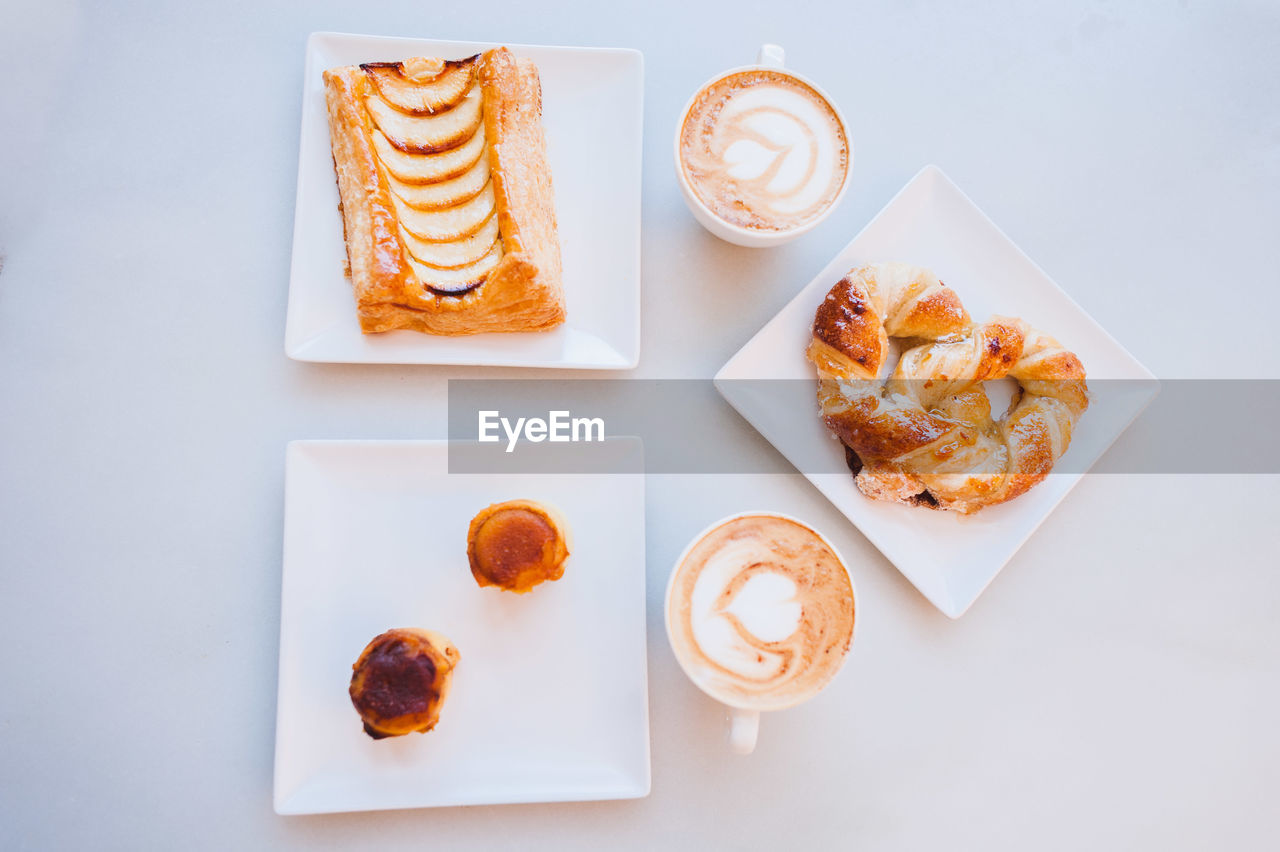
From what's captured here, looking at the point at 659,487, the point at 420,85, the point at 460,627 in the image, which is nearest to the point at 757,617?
the point at 659,487

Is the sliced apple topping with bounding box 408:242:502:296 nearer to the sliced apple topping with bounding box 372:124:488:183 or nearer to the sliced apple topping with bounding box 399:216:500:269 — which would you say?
the sliced apple topping with bounding box 399:216:500:269

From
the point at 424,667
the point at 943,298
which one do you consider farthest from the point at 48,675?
the point at 943,298

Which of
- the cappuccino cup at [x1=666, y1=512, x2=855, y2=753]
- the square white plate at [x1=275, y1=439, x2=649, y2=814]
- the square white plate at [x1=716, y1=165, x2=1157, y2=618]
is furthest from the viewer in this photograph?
the square white plate at [x1=716, y1=165, x2=1157, y2=618]

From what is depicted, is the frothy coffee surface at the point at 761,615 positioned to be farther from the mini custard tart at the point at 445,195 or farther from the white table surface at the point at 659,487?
the mini custard tart at the point at 445,195

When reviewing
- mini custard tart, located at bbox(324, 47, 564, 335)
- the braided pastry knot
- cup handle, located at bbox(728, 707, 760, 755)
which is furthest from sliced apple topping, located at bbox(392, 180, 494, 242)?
cup handle, located at bbox(728, 707, 760, 755)

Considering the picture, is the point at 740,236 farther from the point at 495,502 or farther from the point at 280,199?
the point at 280,199

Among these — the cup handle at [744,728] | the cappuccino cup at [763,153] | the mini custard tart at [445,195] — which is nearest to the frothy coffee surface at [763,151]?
the cappuccino cup at [763,153]
